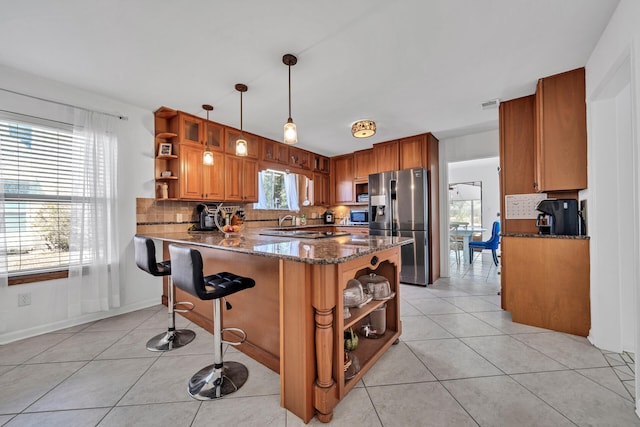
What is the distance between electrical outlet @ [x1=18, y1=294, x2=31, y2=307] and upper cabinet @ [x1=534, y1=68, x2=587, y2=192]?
4964 mm

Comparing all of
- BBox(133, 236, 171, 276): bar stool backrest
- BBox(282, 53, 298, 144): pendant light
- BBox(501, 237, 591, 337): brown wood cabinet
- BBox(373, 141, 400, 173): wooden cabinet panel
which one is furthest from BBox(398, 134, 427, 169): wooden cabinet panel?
BBox(133, 236, 171, 276): bar stool backrest

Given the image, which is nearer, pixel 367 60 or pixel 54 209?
pixel 367 60

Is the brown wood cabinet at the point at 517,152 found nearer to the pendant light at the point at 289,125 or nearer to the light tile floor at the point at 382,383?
the light tile floor at the point at 382,383

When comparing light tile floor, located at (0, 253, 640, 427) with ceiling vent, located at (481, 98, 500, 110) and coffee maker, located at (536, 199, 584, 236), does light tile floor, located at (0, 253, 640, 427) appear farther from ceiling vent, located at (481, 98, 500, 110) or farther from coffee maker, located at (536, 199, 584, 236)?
ceiling vent, located at (481, 98, 500, 110)

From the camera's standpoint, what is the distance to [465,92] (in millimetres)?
2730

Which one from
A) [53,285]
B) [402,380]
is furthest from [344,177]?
[53,285]

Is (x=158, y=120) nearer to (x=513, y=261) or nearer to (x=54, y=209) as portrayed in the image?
(x=54, y=209)

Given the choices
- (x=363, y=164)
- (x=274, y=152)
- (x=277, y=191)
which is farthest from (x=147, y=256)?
(x=363, y=164)

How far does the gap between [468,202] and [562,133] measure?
18.5 ft

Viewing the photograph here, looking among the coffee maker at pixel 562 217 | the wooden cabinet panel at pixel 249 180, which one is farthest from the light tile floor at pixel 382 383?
the wooden cabinet panel at pixel 249 180

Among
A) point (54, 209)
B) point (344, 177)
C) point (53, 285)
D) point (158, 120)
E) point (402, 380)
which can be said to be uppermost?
point (158, 120)

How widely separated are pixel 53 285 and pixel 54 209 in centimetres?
75

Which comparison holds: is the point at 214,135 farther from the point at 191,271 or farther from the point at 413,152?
the point at 413,152

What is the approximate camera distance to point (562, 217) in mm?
2381
